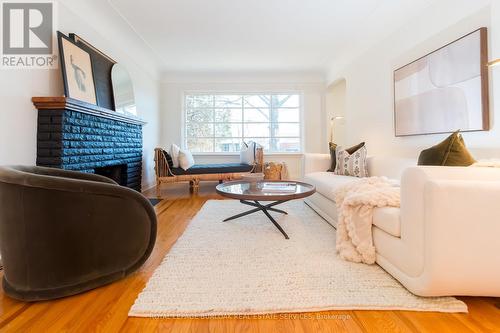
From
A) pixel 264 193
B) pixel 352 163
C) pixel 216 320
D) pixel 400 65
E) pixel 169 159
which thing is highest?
pixel 400 65

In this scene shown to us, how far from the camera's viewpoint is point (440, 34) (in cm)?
229

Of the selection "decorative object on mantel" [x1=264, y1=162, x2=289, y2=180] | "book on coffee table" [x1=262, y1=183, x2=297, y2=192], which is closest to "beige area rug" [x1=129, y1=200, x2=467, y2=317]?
"book on coffee table" [x1=262, y1=183, x2=297, y2=192]

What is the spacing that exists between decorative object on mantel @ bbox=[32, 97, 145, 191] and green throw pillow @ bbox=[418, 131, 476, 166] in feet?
9.46

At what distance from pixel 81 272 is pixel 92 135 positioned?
177cm

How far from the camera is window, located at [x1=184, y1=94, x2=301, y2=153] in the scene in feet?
18.2

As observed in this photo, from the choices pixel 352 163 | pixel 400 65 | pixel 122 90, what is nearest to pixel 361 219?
pixel 352 163

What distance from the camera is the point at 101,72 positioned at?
2914 mm

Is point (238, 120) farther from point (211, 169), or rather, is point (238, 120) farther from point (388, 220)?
point (388, 220)

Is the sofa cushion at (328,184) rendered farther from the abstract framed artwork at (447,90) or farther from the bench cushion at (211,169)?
the bench cushion at (211,169)

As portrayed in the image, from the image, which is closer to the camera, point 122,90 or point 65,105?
point 65,105

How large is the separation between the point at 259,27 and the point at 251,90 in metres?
2.03

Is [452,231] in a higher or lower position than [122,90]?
lower

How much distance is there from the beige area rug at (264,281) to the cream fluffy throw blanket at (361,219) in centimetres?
8

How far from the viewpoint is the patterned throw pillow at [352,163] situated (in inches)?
113
